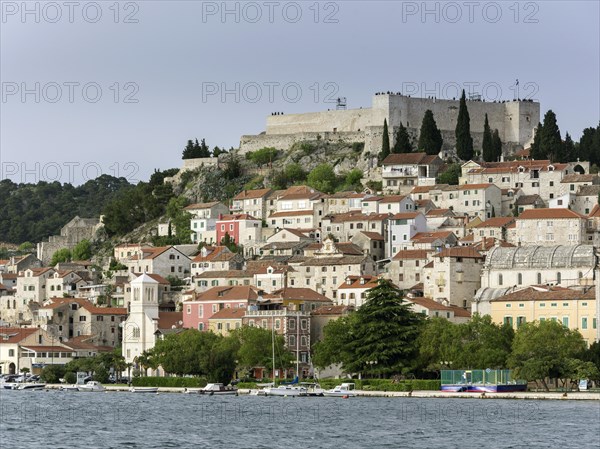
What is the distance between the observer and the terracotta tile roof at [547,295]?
314 feet

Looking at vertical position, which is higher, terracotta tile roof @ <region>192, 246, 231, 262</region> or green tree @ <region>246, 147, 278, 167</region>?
green tree @ <region>246, 147, 278, 167</region>

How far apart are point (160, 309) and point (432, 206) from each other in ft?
66.5

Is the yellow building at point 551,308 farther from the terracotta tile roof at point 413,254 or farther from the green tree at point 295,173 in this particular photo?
the green tree at point 295,173

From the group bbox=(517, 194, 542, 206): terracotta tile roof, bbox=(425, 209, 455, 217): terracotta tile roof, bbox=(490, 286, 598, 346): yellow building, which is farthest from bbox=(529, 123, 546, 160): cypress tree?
bbox=(490, 286, 598, 346): yellow building

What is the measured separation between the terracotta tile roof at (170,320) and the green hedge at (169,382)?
745 cm

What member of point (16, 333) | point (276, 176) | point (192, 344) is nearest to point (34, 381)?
point (16, 333)

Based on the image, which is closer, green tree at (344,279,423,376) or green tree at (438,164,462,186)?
green tree at (344,279,423,376)

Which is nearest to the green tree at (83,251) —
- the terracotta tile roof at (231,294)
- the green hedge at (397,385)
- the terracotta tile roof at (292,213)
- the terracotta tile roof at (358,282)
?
the terracotta tile roof at (292,213)

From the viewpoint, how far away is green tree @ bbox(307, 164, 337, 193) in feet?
433

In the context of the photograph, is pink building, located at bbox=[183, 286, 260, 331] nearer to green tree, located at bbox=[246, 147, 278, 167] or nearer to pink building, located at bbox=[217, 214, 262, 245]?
pink building, located at bbox=[217, 214, 262, 245]

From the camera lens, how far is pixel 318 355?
97.2 metres

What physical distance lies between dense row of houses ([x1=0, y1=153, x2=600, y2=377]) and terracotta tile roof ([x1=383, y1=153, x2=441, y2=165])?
3.8 inches

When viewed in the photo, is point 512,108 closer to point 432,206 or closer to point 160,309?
point 432,206

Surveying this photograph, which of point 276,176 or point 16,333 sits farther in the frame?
point 276,176
